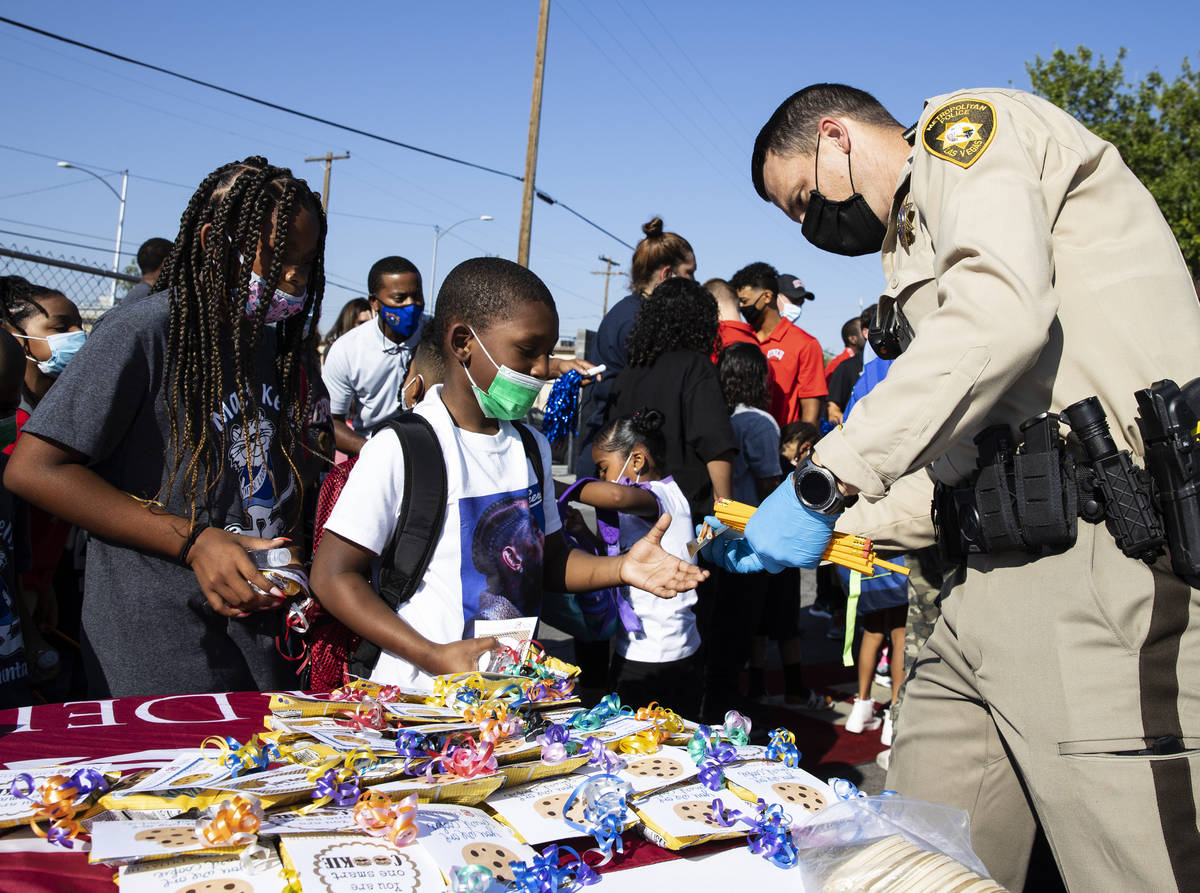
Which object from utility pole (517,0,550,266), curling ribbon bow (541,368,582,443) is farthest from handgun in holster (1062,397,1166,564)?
utility pole (517,0,550,266)

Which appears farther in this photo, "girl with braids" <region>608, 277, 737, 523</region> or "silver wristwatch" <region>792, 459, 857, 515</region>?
"girl with braids" <region>608, 277, 737, 523</region>

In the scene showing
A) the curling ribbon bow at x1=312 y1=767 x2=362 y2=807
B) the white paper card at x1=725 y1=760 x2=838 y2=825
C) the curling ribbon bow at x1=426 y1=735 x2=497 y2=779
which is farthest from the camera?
the white paper card at x1=725 y1=760 x2=838 y2=825

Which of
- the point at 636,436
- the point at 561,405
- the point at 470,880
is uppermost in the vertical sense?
the point at 561,405

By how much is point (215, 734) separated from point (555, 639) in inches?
193

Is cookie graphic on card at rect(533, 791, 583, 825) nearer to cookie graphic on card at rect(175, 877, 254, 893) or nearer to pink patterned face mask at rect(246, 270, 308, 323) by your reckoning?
cookie graphic on card at rect(175, 877, 254, 893)

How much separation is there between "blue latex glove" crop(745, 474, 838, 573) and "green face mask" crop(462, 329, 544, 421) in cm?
68

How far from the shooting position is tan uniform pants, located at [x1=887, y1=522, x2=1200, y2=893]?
162 centimetres

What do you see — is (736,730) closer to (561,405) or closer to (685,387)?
(685,387)

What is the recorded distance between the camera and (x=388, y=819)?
3.94 feet

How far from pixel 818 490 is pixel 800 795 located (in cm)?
60

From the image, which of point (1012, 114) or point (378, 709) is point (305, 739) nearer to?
point (378, 709)

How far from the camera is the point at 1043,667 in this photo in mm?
1753

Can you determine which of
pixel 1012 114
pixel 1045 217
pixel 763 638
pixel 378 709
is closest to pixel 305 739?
pixel 378 709

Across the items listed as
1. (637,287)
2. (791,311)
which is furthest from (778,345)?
(637,287)
